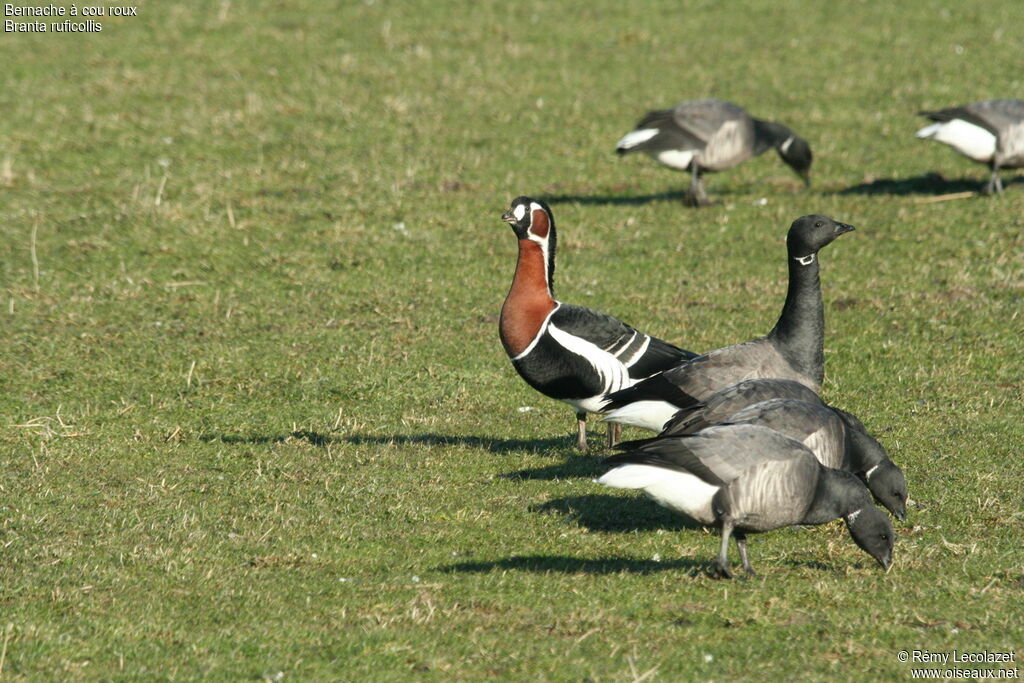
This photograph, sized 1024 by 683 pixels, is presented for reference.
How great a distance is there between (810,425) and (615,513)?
6.27 ft

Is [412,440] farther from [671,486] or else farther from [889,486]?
[889,486]

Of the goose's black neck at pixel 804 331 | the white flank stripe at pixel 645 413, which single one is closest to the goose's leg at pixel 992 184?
the goose's black neck at pixel 804 331

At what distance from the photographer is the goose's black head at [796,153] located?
2212cm

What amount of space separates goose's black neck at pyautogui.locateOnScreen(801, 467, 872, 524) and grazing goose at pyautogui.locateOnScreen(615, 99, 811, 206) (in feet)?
43.7

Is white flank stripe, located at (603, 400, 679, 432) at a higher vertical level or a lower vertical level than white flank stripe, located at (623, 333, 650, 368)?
lower

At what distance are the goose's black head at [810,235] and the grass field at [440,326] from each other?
2.20 metres

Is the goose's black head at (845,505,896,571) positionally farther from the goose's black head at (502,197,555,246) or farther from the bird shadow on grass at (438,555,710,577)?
the goose's black head at (502,197,555,246)

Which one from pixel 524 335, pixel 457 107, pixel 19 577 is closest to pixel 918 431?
pixel 524 335

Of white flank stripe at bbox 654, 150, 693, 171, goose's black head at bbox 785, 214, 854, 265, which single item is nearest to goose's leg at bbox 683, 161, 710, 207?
white flank stripe at bbox 654, 150, 693, 171

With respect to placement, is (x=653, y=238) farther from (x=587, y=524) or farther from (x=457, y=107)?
(x=587, y=524)

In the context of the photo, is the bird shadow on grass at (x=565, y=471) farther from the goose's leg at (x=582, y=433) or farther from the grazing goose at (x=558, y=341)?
the grazing goose at (x=558, y=341)

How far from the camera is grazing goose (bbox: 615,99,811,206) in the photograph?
71.2 feet

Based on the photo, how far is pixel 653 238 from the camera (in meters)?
20.4

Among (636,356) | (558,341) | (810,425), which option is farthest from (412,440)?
(810,425)
